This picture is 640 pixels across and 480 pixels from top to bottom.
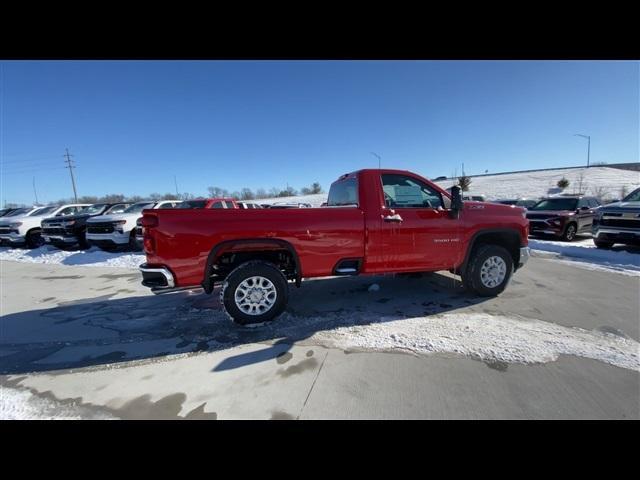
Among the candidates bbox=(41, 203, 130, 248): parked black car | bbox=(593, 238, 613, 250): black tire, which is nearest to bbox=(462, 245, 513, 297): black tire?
bbox=(593, 238, 613, 250): black tire

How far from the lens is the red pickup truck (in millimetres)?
3402

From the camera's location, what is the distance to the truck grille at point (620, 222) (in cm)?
724

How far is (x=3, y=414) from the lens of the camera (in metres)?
2.17

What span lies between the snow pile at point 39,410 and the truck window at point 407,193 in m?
3.89

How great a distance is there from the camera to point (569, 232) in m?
10.6

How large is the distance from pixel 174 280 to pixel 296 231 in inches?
64.4

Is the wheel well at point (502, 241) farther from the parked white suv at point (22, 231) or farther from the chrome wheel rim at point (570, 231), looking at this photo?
the parked white suv at point (22, 231)

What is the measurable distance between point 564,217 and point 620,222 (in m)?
3.05

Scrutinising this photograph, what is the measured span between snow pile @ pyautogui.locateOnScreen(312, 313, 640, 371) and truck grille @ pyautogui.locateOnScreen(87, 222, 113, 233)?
362 inches

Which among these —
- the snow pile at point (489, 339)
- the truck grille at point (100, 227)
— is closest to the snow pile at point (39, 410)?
the snow pile at point (489, 339)

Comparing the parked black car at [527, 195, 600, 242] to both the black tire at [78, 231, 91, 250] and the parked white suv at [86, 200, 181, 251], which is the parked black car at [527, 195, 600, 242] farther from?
the black tire at [78, 231, 91, 250]
